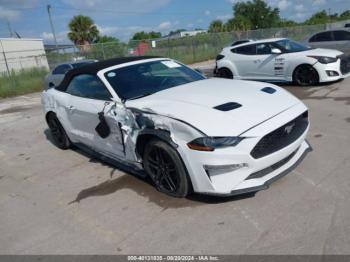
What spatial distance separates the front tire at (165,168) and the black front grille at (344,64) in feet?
24.7

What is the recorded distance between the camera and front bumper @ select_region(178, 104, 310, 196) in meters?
3.18

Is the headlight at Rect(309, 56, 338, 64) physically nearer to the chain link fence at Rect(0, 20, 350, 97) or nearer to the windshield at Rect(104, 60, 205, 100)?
the windshield at Rect(104, 60, 205, 100)

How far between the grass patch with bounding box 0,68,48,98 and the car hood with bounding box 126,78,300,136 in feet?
52.1

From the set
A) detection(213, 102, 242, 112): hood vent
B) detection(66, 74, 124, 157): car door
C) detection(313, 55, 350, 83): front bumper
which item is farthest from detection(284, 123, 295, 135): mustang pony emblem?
detection(313, 55, 350, 83): front bumper

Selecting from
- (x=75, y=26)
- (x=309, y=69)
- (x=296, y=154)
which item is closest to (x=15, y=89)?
(x=309, y=69)

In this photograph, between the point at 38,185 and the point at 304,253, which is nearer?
the point at 304,253

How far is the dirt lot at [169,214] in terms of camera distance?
9.65 ft

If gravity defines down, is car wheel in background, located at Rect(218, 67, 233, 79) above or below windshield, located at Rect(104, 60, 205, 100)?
below

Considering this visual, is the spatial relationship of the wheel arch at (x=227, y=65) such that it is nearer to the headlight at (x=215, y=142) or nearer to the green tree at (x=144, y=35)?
the headlight at (x=215, y=142)

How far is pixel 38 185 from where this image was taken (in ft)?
15.8

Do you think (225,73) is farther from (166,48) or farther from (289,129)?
(166,48)

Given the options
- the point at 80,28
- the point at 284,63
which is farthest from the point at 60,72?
the point at 80,28

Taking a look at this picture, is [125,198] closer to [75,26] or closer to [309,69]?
[309,69]

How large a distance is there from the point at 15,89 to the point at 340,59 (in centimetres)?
1584
